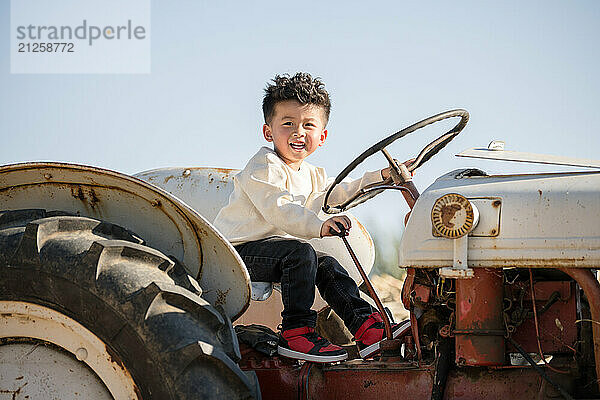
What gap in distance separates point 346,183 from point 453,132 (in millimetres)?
664

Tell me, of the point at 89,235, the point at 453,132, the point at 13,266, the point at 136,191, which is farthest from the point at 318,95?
the point at 13,266

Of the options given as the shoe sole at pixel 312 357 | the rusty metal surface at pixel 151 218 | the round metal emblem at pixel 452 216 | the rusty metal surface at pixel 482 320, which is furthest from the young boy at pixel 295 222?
the round metal emblem at pixel 452 216

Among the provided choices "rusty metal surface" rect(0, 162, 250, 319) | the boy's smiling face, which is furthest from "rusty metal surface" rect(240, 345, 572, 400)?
the boy's smiling face

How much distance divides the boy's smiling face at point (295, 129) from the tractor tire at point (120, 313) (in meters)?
1.26

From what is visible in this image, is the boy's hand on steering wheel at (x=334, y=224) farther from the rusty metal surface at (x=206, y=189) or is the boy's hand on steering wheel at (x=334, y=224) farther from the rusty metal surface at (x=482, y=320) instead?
the rusty metal surface at (x=206, y=189)

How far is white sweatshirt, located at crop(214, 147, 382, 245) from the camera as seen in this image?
11.6 ft

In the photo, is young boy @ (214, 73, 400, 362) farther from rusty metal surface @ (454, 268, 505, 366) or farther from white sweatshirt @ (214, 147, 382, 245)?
rusty metal surface @ (454, 268, 505, 366)

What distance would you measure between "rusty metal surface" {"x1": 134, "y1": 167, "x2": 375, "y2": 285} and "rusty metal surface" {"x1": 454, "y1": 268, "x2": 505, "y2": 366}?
9.95 ft

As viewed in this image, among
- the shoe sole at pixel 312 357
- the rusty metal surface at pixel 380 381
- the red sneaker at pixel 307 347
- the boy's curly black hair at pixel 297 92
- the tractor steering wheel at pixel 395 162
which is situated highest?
the boy's curly black hair at pixel 297 92

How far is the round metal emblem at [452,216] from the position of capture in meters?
2.72

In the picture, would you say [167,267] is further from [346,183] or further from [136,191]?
[346,183]

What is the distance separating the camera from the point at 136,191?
2.91 m

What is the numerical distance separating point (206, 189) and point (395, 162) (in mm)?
3056

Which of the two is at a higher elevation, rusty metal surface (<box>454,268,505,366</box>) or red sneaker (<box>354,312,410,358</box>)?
rusty metal surface (<box>454,268,505,366</box>)
